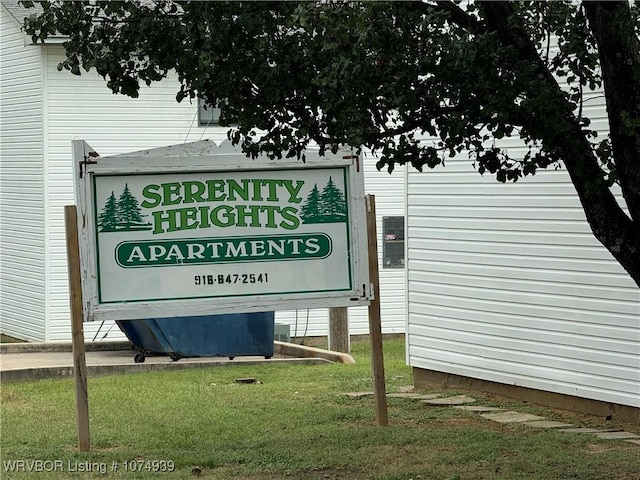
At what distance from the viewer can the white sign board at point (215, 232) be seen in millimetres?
9867

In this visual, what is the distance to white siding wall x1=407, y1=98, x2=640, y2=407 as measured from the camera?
10.9 meters

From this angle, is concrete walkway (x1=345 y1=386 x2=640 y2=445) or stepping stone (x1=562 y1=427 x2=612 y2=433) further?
stepping stone (x1=562 y1=427 x2=612 y2=433)

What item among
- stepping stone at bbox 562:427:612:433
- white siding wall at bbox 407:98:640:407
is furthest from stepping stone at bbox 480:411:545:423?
stepping stone at bbox 562:427:612:433

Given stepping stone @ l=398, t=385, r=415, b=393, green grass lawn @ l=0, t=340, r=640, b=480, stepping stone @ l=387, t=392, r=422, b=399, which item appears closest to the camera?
green grass lawn @ l=0, t=340, r=640, b=480

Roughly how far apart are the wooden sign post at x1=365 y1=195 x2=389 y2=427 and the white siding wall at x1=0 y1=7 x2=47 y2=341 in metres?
11.3

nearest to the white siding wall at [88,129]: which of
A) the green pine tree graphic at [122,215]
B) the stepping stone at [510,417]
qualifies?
the stepping stone at [510,417]

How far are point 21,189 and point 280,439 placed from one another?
42.1 feet

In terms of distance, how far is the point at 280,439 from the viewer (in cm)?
1019

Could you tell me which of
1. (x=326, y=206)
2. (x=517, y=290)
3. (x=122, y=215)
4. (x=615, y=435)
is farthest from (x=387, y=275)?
(x=122, y=215)

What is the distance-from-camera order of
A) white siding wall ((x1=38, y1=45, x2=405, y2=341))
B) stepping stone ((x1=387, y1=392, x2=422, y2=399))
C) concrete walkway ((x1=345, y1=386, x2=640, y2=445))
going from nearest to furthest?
1. concrete walkway ((x1=345, y1=386, x2=640, y2=445))
2. stepping stone ((x1=387, y1=392, x2=422, y2=399))
3. white siding wall ((x1=38, y1=45, x2=405, y2=341))

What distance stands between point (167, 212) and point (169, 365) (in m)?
6.56

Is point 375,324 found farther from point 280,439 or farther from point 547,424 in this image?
point 547,424

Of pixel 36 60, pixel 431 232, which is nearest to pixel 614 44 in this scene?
pixel 431 232

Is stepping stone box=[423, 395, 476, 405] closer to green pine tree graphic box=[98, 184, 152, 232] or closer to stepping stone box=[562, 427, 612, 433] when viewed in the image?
stepping stone box=[562, 427, 612, 433]
